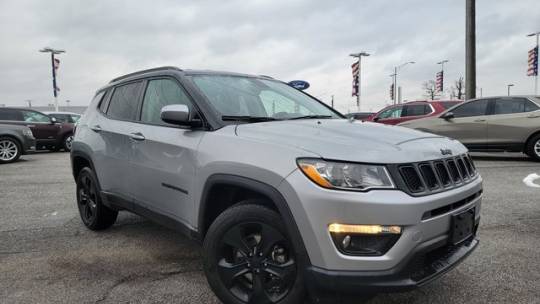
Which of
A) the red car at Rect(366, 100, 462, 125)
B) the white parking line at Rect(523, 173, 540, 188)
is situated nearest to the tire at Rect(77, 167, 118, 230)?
the white parking line at Rect(523, 173, 540, 188)

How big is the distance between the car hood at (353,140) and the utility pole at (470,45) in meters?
14.8

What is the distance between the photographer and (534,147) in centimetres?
984

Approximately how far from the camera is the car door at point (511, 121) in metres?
9.82

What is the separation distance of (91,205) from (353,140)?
10.9 feet

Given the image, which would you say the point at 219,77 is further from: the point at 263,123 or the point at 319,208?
the point at 319,208

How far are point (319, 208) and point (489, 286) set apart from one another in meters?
1.73

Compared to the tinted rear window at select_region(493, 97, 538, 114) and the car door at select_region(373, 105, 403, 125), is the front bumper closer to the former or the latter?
the tinted rear window at select_region(493, 97, 538, 114)

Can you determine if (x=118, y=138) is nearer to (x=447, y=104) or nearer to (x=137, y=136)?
(x=137, y=136)

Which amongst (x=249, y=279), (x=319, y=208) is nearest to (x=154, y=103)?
(x=249, y=279)

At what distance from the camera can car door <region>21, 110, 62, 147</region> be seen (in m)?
14.9

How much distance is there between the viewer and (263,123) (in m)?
3.02

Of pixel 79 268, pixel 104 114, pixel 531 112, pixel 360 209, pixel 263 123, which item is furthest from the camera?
pixel 531 112

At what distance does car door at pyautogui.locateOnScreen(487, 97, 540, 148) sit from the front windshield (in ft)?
25.5

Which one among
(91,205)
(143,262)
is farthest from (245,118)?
(91,205)
